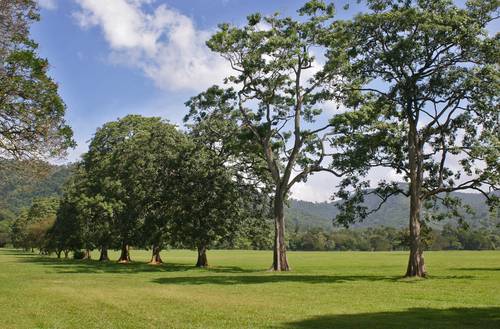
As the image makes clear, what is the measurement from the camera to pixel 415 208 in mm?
34500

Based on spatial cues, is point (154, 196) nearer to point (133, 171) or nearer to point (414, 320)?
point (133, 171)

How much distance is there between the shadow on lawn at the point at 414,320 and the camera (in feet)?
49.9

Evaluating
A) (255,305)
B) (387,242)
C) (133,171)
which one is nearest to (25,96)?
(255,305)

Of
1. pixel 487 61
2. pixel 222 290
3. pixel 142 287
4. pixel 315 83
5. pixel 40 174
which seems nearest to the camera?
pixel 40 174

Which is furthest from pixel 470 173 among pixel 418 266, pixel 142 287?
pixel 142 287

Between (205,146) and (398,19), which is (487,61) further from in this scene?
(205,146)

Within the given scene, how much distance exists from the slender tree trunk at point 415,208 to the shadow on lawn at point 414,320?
15.1 m

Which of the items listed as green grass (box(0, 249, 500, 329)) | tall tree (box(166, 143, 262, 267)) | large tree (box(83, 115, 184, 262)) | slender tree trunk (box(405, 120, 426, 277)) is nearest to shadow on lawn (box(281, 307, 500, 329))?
green grass (box(0, 249, 500, 329))

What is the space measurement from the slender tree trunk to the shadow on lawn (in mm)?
15122

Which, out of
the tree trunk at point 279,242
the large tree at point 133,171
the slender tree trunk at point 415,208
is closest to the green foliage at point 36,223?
the large tree at point 133,171

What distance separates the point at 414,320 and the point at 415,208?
1928 centimetres

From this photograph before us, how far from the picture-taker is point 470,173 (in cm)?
3556

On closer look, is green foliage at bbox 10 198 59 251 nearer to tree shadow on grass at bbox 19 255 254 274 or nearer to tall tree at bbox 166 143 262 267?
tree shadow on grass at bbox 19 255 254 274

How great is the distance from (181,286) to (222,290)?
3586 millimetres
